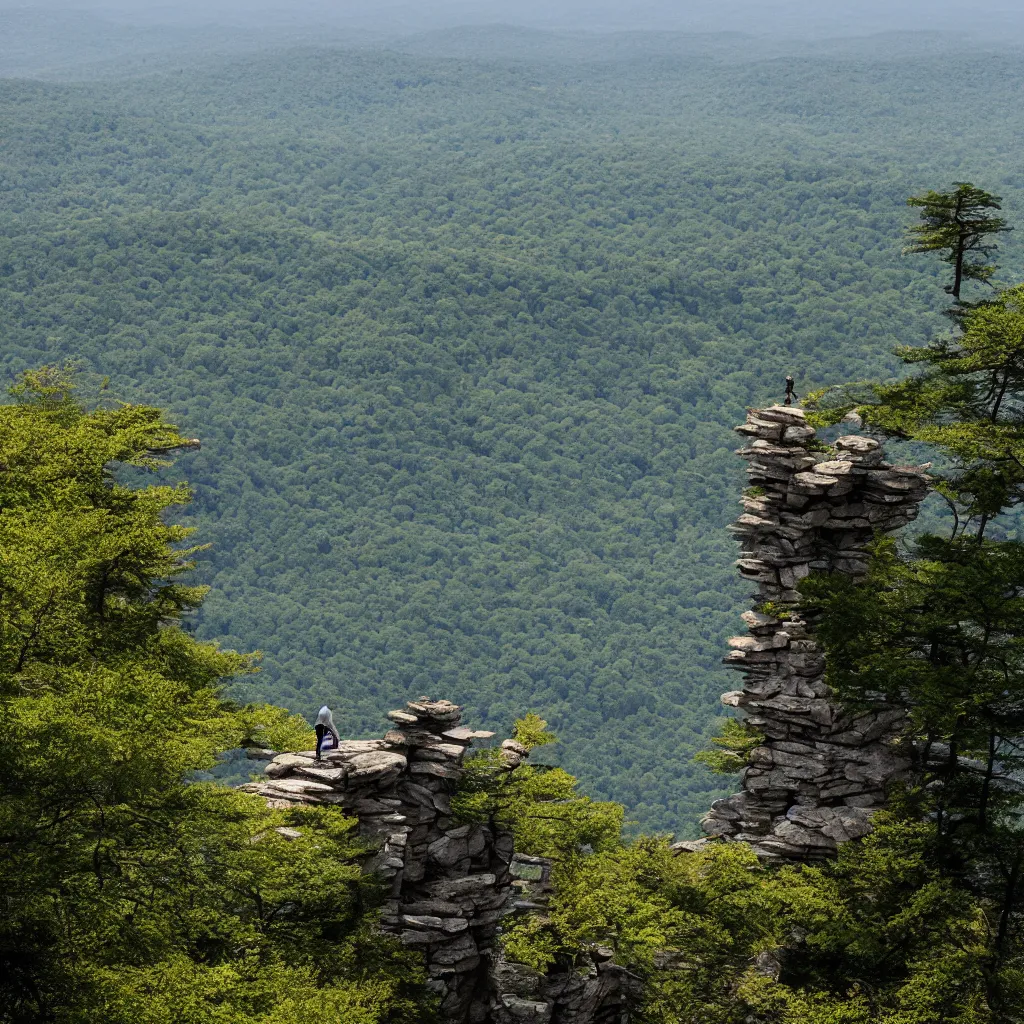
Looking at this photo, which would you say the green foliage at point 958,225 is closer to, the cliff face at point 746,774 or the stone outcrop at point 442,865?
the cliff face at point 746,774

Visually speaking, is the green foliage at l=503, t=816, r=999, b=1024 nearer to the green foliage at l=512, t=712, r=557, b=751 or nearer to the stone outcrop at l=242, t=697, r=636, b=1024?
the stone outcrop at l=242, t=697, r=636, b=1024

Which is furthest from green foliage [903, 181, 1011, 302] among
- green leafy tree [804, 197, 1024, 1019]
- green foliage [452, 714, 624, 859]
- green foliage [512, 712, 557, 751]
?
green foliage [452, 714, 624, 859]

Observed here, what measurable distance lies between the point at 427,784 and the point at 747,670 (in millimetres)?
9562

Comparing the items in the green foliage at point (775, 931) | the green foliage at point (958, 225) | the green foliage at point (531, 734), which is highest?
the green foliage at point (958, 225)

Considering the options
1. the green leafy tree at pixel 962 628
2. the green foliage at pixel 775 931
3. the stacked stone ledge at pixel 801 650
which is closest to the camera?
the green foliage at pixel 775 931

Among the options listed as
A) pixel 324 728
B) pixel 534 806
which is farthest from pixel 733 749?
pixel 324 728

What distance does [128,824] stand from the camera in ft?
79.8

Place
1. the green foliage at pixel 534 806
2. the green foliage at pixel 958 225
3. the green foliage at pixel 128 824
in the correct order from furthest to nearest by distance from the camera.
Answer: the green foliage at pixel 958 225
the green foliage at pixel 534 806
the green foliage at pixel 128 824

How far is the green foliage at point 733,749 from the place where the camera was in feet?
136

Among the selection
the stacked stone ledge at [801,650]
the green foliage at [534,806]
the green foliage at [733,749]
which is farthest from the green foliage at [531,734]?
the green foliage at [733,749]

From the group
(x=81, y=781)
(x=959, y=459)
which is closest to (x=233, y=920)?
(x=81, y=781)

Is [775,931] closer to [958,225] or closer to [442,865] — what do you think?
[442,865]

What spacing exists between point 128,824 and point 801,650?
19841mm

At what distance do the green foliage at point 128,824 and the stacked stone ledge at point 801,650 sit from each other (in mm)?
10602
